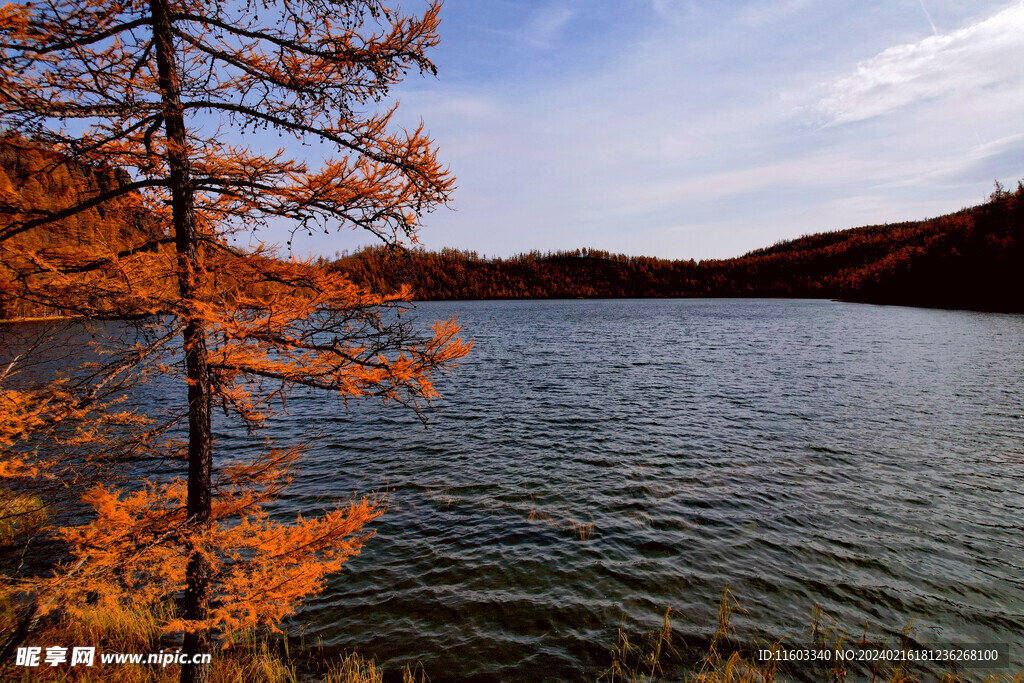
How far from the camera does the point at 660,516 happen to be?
1273 cm

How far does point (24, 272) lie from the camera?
5.12 m

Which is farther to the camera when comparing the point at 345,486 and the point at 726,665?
the point at 345,486

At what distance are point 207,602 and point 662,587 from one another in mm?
8517

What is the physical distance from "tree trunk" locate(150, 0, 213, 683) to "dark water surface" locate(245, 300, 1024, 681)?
3.38 m

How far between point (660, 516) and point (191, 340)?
11.9 metres

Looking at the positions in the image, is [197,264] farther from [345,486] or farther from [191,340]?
[345,486]

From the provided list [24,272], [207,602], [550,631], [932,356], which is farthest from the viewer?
[932,356]

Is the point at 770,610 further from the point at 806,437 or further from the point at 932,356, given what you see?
the point at 932,356

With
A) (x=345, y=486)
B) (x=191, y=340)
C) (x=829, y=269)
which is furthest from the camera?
(x=829, y=269)

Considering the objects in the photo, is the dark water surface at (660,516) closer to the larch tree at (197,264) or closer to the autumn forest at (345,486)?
the autumn forest at (345,486)

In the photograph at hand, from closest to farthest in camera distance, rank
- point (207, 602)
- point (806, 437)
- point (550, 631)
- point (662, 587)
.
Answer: point (207, 602), point (550, 631), point (662, 587), point (806, 437)

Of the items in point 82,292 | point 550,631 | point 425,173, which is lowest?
point 550,631

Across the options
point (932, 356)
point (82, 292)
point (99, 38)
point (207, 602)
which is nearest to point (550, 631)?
point (207, 602)

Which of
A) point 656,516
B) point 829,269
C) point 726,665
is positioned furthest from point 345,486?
point 829,269
